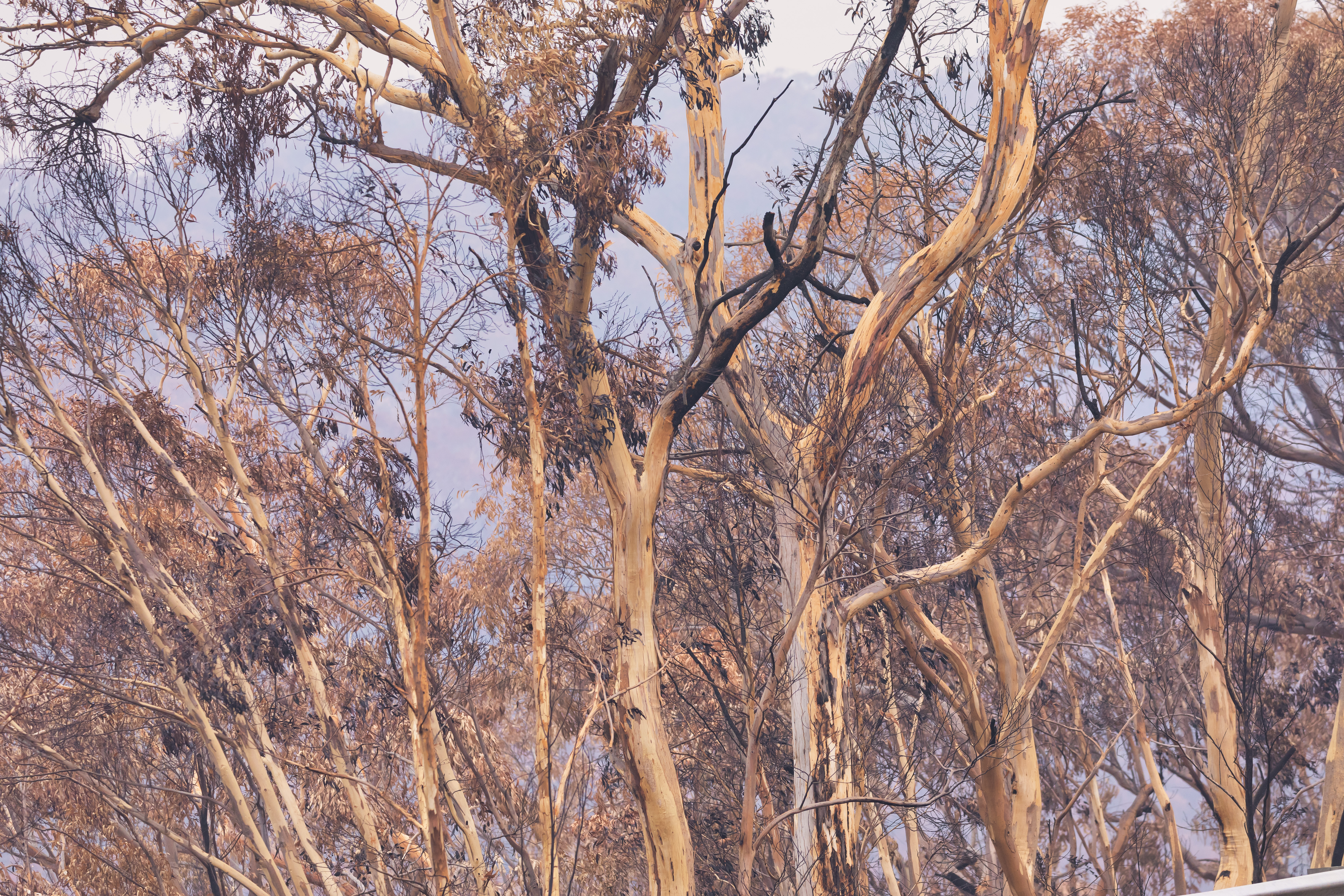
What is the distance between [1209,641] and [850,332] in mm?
3855

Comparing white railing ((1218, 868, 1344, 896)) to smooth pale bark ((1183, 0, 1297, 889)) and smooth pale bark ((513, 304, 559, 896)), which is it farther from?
smooth pale bark ((1183, 0, 1297, 889))

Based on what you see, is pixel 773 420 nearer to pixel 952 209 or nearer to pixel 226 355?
pixel 952 209

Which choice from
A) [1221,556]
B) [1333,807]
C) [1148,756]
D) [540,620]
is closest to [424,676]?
[540,620]

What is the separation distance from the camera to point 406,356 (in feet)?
16.8

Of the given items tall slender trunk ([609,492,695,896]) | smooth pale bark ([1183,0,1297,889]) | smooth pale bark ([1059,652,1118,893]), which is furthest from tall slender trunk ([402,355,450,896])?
smooth pale bark ([1059,652,1118,893])

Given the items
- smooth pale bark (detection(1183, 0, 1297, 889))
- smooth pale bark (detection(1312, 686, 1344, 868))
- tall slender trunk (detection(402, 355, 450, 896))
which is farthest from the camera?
smooth pale bark (detection(1183, 0, 1297, 889))

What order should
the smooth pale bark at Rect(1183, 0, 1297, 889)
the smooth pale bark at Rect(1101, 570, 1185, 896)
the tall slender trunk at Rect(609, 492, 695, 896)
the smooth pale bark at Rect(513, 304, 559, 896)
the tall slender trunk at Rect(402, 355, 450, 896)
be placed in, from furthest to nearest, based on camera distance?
the smooth pale bark at Rect(1101, 570, 1185, 896)
the smooth pale bark at Rect(1183, 0, 1297, 889)
the tall slender trunk at Rect(609, 492, 695, 896)
the tall slender trunk at Rect(402, 355, 450, 896)
the smooth pale bark at Rect(513, 304, 559, 896)

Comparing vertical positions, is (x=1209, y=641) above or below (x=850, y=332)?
below

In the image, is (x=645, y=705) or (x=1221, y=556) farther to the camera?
(x=1221, y=556)

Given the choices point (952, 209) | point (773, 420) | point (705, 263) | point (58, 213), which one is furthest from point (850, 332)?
point (58, 213)

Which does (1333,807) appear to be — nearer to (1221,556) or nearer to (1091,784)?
(1221,556)

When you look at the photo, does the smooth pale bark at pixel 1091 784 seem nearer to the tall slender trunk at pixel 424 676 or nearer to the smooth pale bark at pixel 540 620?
the smooth pale bark at pixel 540 620

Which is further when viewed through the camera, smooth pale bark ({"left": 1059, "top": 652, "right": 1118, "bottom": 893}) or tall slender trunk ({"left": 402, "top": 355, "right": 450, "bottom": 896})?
smooth pale bark ({"left": 1059, "top": 652, "right": 1118, "bottom": 893})

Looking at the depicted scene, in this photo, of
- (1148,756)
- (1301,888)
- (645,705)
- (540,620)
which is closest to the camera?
(1301,888)
